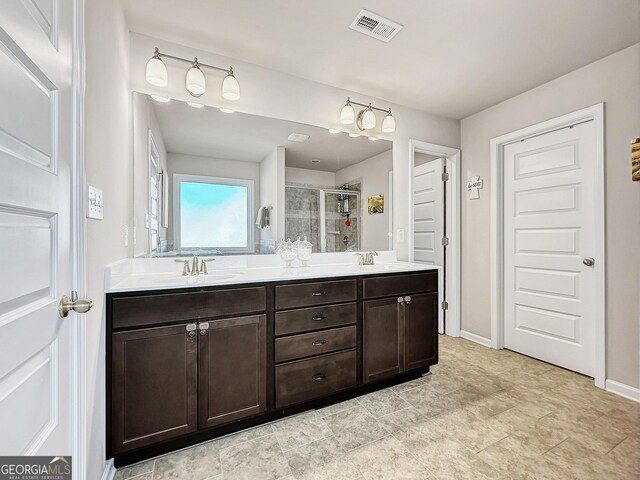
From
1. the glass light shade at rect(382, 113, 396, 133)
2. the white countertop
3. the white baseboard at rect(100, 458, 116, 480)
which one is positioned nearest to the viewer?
the white baseboard at rect(100, 458, 116, 480)

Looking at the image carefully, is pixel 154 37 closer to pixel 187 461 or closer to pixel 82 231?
pixel 82 231

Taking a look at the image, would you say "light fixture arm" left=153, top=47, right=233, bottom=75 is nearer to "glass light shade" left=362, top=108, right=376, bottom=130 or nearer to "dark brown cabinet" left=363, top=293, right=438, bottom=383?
"glass light shade" left=362, top=108, right=376, bottom=130

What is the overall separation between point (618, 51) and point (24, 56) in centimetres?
335

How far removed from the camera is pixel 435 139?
3174 mm

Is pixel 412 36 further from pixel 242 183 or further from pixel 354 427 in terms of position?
pixel 354 427

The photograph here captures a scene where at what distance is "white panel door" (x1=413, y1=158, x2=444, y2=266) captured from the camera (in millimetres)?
3402

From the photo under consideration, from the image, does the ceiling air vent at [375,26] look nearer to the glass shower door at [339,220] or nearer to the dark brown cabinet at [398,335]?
the glass shower door at [339,220]

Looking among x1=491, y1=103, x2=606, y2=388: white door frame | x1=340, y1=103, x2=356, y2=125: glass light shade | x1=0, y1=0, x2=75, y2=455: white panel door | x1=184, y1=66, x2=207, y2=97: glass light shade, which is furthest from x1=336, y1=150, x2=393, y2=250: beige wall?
x1=0, y1=0, x2=75, y2=455: white panel door

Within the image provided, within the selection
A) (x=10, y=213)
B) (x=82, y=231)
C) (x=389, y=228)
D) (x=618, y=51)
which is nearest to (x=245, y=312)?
(x=82, y=231)

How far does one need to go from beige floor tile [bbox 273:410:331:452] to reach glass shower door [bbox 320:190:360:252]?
1.27 meters

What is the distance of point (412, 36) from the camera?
1.96 meters

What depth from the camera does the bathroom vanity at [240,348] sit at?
55.1 inches

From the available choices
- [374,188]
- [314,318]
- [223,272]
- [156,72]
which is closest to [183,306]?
[223,272]

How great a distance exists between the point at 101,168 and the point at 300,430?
1727 millimetres
